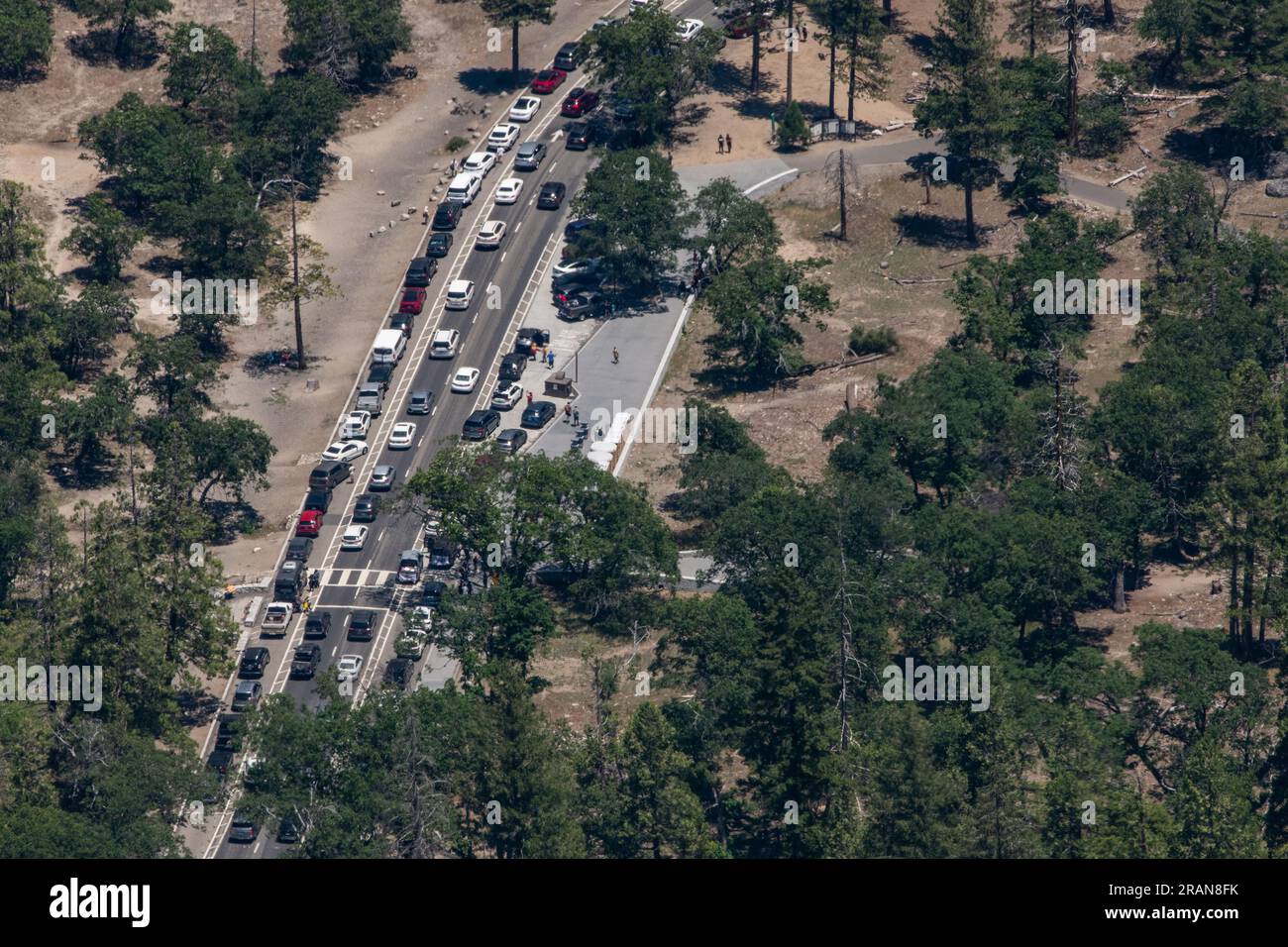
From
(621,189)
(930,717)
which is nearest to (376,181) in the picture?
(621,189)

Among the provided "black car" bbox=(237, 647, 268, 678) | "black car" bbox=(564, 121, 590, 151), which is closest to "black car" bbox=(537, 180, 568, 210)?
"black car" bbox=(564, 121, 590, 151)

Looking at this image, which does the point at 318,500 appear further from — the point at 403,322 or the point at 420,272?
the point at 420,272

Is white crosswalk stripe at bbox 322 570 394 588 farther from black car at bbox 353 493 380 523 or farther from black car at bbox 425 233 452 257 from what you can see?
black car at bbox 425 233 452 257

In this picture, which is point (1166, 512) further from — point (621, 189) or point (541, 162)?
point (541, 162)

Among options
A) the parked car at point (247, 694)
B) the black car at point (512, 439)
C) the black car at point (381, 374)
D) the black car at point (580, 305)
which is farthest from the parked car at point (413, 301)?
the parked car at point (247, 694)

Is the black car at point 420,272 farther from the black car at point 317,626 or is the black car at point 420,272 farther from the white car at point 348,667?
the white car at point 348,667

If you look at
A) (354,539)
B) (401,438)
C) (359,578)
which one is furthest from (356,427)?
(359,578)
